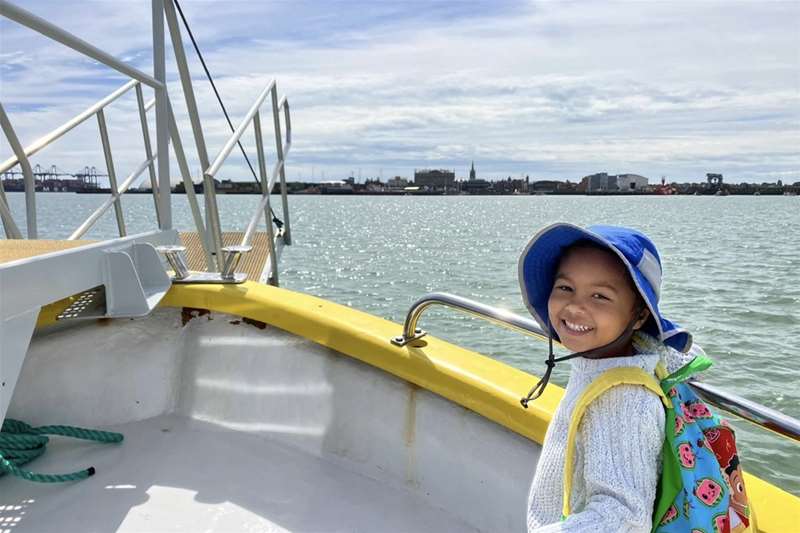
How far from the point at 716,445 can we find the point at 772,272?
1362cm

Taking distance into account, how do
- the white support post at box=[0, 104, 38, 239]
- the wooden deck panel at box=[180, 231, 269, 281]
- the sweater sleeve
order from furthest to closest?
the wooden deck panel at box=[180, 231, 269, 281] → the white support post at box=[0, 104, 38, 239] → the sweater sleeve

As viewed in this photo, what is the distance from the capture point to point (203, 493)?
6.86 ft

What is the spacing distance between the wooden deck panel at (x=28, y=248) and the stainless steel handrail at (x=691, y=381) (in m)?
1.08

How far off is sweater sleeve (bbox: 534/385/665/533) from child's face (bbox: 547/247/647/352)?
10cm

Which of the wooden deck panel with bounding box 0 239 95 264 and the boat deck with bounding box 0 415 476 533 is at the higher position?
the wooden deck panel with bounding box 0 239 95 264

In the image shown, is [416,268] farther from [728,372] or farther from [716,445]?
[716,445]

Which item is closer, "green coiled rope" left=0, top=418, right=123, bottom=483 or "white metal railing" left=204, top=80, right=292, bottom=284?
"green coiled rope" left=0, top=418, right=123, bottom=483

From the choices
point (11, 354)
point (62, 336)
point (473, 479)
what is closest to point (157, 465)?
point (62, 336)

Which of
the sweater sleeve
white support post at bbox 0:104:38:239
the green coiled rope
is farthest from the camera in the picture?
white support post at bbox 0:104:38:239

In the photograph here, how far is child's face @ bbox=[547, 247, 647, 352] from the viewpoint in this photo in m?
1.05

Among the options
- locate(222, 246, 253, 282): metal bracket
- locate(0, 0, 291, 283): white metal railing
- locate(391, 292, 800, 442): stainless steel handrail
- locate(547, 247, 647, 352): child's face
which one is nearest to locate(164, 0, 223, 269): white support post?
locate(0, 0, 291, 283): white metal railing

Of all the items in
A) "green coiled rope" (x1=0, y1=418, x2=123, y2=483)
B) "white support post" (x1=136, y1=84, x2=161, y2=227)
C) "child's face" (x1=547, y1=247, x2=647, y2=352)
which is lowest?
"green coiled rope" (x1=0, y1=418, x2=123, y2=483)

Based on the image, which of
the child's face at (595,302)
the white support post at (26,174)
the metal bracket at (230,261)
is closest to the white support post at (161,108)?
the metal bracket at (230,261)

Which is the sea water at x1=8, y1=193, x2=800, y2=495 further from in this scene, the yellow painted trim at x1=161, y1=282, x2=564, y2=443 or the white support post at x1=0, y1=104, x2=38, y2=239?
the yellow painted trim at x1=161, y1=282, x2=564, y2=443
